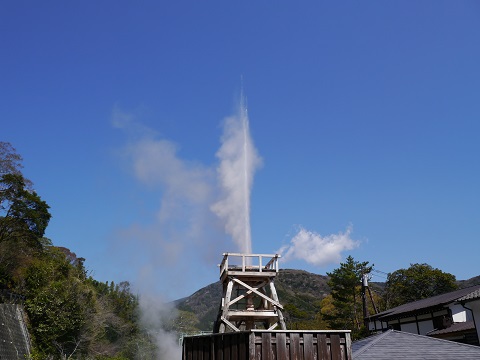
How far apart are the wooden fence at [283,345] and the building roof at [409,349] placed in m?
1.74

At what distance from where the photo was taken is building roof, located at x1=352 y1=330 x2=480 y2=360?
12.8 m

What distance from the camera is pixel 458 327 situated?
25.0 metres

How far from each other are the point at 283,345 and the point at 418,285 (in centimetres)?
4845

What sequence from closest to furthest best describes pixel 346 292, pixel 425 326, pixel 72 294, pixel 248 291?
pixel 248 291
pixel 425 326
pixel 72 294
pixel 346 292

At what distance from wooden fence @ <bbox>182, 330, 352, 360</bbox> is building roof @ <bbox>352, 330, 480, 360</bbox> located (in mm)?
1743

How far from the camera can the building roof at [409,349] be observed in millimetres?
12797

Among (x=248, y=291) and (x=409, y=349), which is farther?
(x=248, y=291)

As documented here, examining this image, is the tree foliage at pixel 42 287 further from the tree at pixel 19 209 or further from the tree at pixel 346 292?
the tree at pixel 346 292

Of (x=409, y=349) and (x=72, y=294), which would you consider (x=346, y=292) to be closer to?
(x=72, y=294)

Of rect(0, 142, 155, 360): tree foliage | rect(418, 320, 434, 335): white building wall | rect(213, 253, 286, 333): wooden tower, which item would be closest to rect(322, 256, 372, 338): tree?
rect(418, 320, 434, 335): white building wall

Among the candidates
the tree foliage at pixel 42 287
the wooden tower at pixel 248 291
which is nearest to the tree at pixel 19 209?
the tree foliage at pixel 42 287

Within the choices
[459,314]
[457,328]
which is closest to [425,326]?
[459,314]

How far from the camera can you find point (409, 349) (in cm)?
1351

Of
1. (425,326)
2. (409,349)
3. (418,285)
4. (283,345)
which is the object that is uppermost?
(418,285)
